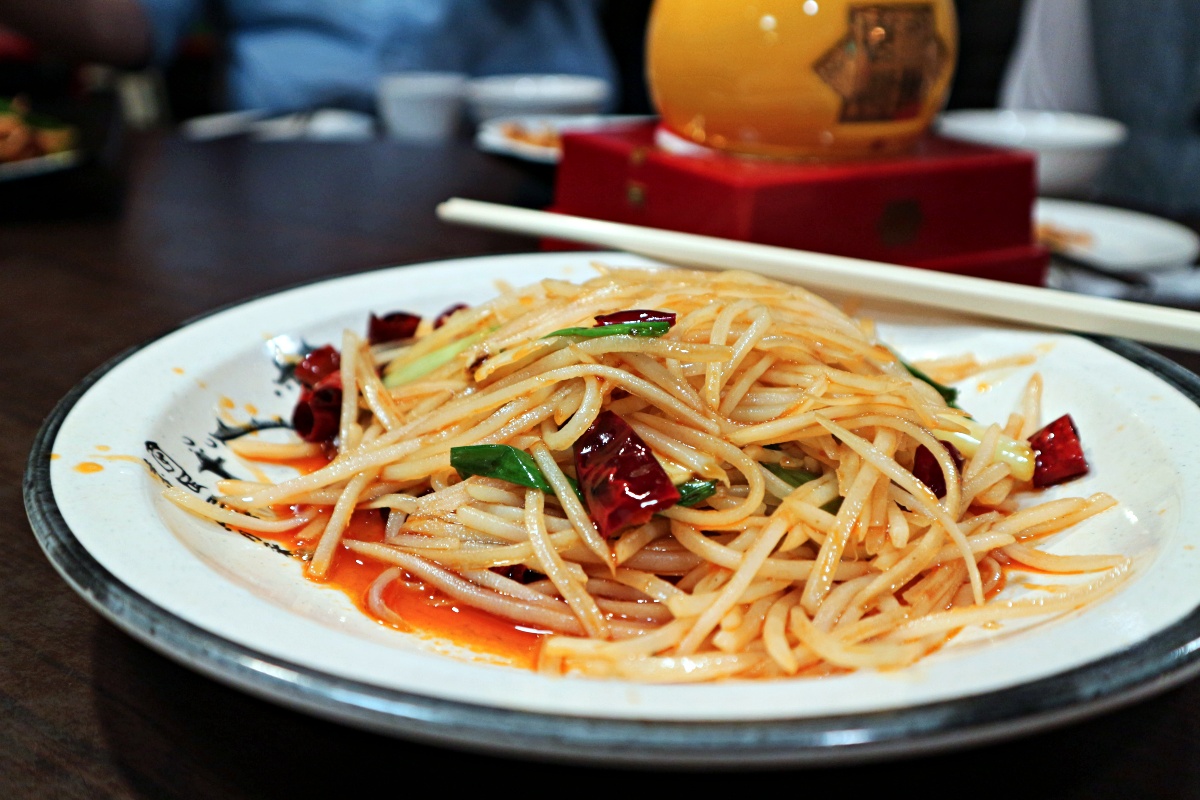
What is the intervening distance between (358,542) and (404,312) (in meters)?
0.74

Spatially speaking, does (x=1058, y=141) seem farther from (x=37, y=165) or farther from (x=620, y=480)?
(x=37, y=165)

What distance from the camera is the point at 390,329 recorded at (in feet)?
5.96

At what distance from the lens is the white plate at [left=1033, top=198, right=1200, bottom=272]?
2798 millimetres

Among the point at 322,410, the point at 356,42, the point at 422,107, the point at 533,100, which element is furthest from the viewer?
the point at 356,42

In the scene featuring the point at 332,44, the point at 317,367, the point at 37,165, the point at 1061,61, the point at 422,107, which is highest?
the point at 1061,61

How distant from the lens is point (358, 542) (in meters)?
1.32

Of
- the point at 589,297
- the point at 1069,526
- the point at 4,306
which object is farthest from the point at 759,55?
the point at 4,306

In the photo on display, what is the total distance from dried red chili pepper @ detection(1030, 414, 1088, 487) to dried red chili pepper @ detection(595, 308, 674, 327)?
63cm

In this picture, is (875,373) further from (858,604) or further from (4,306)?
(4,306)

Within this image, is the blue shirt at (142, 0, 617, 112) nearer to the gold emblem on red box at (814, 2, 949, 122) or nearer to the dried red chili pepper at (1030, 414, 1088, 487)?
the gold emblem on red box at (814, 2, 949, 122)

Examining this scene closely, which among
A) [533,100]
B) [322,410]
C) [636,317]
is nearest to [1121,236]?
[636,317]

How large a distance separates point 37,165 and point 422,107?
204 cm

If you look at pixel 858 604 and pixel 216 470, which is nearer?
pixel 858 604

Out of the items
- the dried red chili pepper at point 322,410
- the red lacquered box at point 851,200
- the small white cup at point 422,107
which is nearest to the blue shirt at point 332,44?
the small white cup at point 422,107
